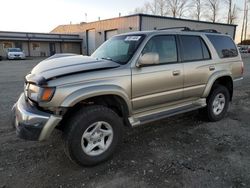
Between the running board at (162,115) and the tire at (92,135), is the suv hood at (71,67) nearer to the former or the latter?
the tire at (92,135)

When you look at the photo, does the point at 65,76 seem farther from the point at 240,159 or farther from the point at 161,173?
the point at 240,159

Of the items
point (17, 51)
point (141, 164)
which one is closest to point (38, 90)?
point (141, 164)

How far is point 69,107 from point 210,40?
349 centimetres

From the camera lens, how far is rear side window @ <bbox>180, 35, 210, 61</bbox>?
4422 millimetres

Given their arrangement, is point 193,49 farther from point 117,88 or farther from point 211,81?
point 117,88

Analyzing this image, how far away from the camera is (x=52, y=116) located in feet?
9.67

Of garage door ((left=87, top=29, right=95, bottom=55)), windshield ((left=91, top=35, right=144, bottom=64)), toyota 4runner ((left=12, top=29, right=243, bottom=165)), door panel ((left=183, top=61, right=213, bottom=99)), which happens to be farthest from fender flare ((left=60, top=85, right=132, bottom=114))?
garage door ((left=87, top=29, right=95, bottom=55))

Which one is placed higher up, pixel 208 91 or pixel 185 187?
pixel 208 91

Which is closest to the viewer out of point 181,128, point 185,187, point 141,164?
point 185,187

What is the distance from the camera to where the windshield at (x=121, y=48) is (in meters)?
3.77

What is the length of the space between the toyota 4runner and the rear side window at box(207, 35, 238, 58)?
0.03 meters

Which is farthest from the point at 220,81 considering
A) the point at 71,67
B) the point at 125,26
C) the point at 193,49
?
the point at 125,26

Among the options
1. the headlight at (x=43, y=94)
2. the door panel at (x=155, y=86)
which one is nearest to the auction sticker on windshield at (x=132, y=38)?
the door panel at (x=155, y=86)

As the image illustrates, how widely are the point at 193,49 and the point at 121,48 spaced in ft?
4.95
